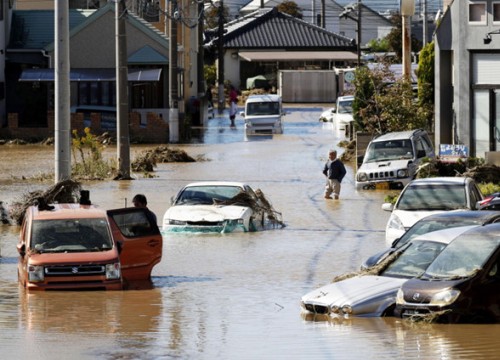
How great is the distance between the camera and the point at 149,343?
48.8 feet

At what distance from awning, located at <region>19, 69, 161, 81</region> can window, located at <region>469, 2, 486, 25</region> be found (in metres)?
21.4

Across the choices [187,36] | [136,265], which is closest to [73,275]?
[136,265]

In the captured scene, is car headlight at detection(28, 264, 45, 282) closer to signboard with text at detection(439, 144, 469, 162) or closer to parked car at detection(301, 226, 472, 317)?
parked car at detection(301, 226, 472, 317)

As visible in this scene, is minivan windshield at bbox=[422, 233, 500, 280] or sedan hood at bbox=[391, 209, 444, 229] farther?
sedan hood at bbox=[391, 209, 444, 229]

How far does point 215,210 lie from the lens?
89.0ft

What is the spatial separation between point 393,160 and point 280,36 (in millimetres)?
68704

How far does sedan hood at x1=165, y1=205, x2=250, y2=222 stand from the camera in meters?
26.7

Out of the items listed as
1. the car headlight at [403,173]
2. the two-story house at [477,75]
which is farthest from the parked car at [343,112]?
the car headlight at [403,173]

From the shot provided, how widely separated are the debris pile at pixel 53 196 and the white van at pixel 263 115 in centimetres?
3211

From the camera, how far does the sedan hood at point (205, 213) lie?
87.6 feet

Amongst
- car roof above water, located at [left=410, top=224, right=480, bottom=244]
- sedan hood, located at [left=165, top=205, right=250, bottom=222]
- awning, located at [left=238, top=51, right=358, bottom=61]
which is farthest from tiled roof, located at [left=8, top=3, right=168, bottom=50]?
car roof above water, located at [left=410, top=224, right=480, bottom=244]

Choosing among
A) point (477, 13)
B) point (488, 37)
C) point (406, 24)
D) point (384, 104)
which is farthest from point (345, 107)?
point (488, 37)

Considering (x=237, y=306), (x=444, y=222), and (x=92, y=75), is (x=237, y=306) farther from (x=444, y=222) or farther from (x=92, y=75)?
(x=92, y=75)

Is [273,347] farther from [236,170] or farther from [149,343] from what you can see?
[236,170]
